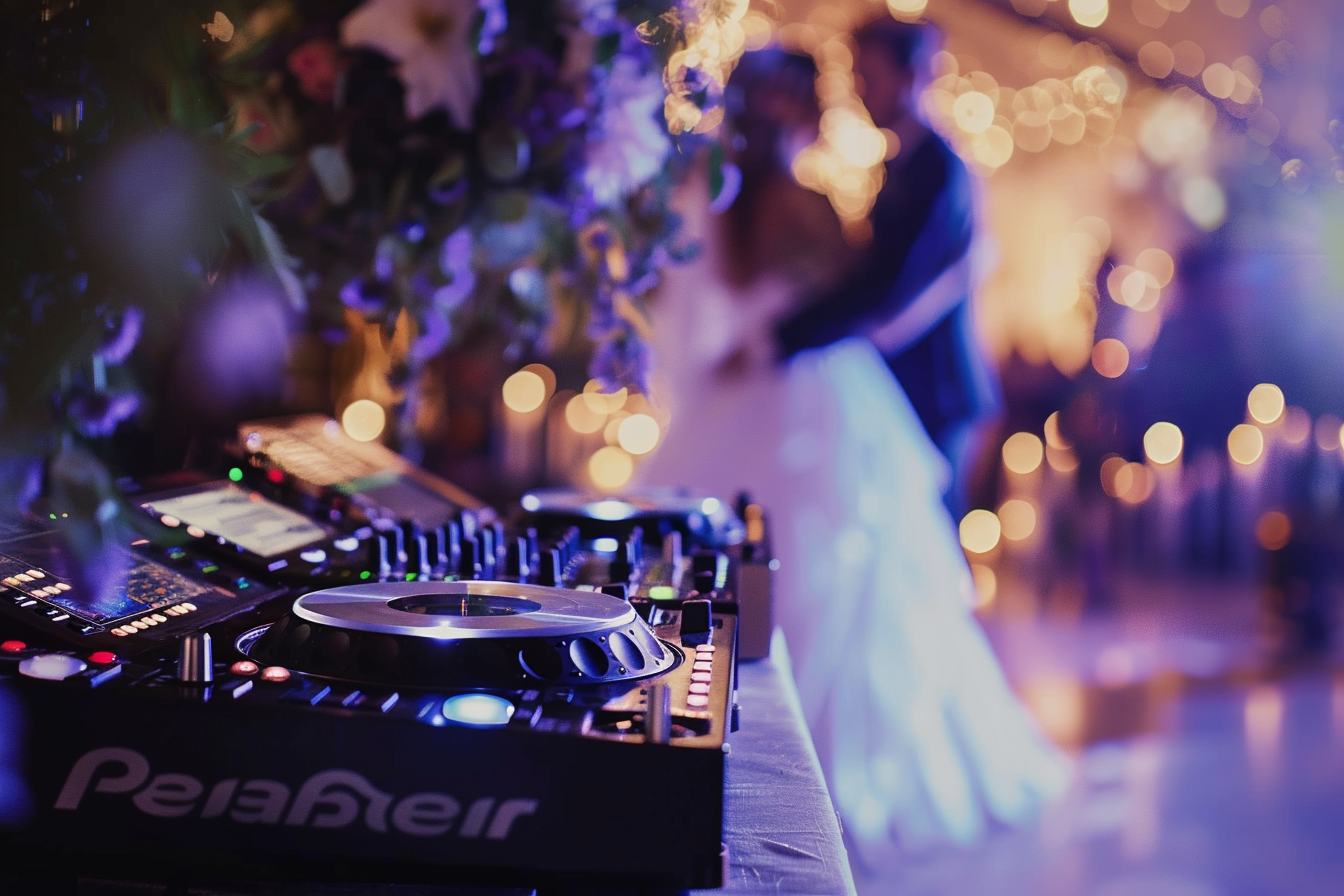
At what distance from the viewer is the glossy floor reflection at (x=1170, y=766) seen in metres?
1.87

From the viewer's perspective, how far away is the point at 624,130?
1024mm

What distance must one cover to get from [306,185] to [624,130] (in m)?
0.31

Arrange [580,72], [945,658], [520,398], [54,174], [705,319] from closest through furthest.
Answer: [54,174] → [580,72] → [945,658] → [705,319] → [520,398]

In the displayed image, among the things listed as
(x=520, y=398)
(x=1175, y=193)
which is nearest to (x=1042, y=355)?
(x=1175, y=193)

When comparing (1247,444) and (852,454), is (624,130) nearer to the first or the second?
(852,454)

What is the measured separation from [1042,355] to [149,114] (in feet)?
17.6

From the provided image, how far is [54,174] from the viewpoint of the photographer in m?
0.39

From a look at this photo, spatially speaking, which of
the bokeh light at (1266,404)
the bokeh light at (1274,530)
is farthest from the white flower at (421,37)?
the bokeh light at (1266,404)

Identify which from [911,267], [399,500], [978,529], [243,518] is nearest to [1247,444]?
[978,529]

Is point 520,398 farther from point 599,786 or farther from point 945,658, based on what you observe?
point 599,786

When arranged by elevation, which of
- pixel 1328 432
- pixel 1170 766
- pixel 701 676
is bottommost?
pixel 1170 766

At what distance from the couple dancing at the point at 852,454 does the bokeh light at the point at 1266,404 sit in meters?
3.40

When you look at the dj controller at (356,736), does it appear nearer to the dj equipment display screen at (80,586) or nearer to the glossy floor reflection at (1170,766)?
the dj equipment display screen at (80,586)

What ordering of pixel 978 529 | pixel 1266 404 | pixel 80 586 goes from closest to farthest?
pixel 80 586
pixel 1266 404
pixel 978 529
